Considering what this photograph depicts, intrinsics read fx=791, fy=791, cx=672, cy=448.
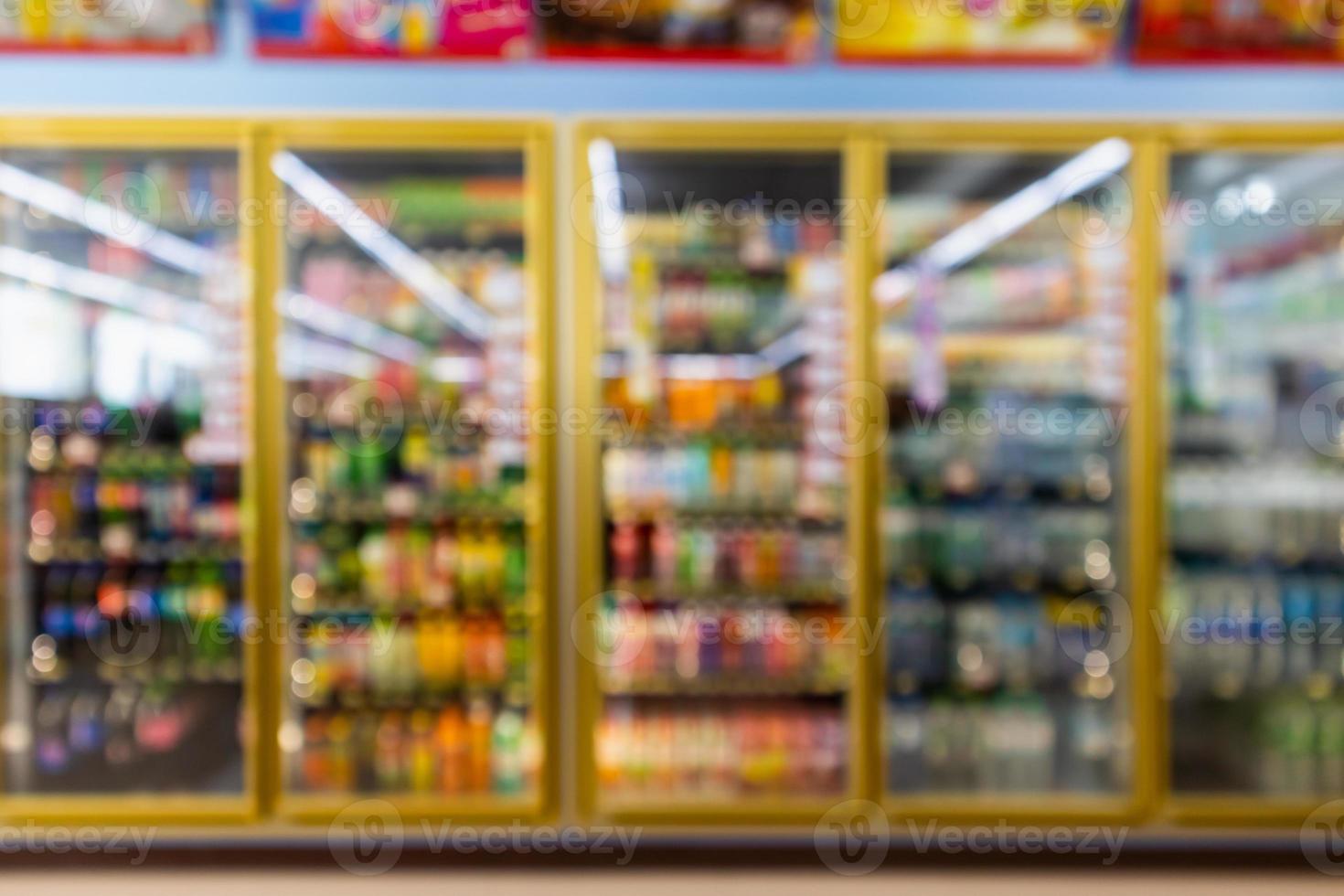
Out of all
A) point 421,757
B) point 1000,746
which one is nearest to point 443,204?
point 421,757

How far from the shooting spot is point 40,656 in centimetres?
274

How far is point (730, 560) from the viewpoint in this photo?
2.78 m

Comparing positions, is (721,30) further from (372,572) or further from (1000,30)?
(372,572)

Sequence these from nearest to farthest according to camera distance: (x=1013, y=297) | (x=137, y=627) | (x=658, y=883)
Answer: (x=658, y=883) < (x=137, y=627) < (x=1013, y=297)

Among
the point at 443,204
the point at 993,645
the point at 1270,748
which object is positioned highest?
Result: the point at 443,204

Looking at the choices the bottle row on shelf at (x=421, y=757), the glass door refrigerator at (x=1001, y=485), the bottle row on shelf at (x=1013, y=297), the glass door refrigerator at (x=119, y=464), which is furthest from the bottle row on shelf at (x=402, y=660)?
the bottle row on shelf at (x=1013, y=297)

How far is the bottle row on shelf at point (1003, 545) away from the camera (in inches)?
110

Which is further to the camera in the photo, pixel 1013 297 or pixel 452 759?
pixel 1013 297

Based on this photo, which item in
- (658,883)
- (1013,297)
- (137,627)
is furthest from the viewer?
(1013,297)

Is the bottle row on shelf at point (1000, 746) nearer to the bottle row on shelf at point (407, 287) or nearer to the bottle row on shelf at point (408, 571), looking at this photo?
the bottle row on shelf at point (408, 571)

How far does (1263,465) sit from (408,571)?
9.90 feet

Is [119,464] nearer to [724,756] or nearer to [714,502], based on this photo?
[714,502]

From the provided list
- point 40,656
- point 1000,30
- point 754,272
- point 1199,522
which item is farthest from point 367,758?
point 1000,30

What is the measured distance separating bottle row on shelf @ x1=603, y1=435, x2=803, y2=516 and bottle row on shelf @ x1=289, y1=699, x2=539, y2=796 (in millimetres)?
913
